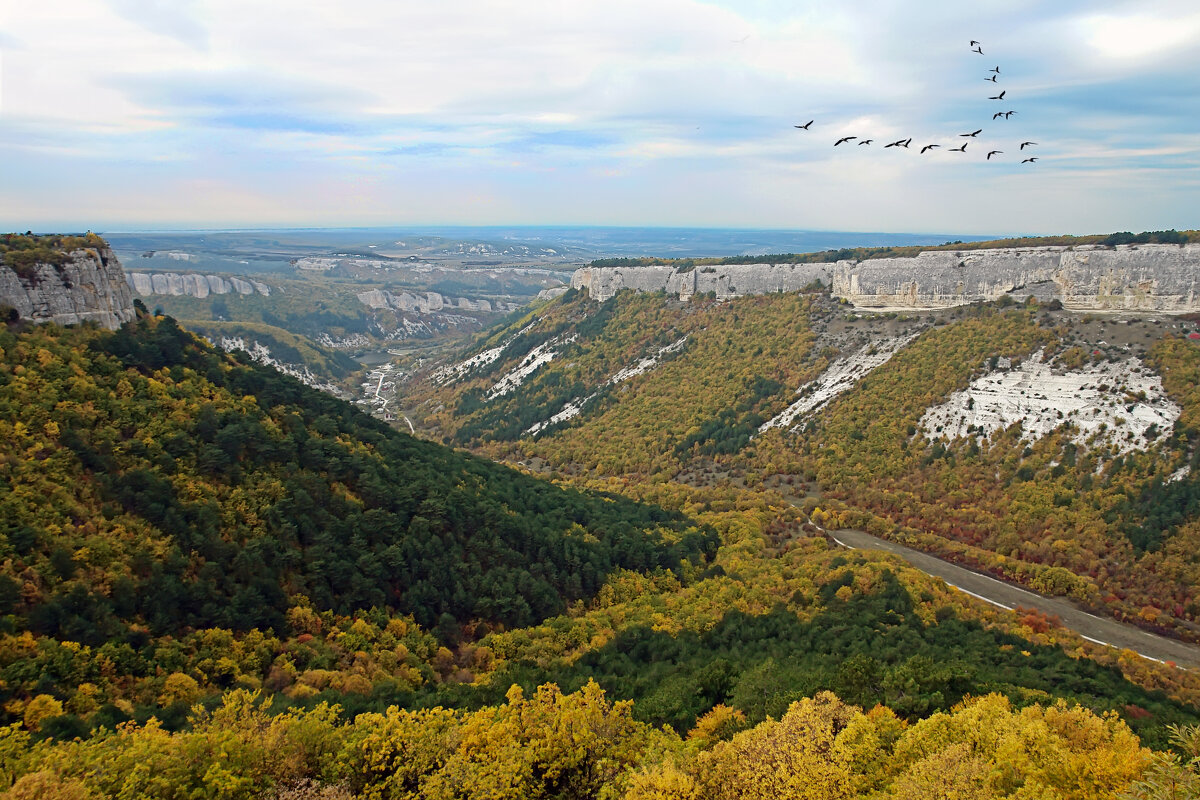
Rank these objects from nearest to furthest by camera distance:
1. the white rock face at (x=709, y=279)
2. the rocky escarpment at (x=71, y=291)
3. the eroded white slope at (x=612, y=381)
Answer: the rocky escarpment at (x=71, y=291) < the eroded white slope at (x=612, y=381) < the white rock face at (x=709, y=279)

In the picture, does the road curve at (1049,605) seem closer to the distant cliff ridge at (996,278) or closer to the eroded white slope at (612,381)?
the distant cliff ridge at (996,278)

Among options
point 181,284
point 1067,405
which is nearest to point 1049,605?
point 1067,405

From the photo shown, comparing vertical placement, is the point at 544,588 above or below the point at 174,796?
below

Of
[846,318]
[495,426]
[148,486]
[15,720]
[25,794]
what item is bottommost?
[495,426]

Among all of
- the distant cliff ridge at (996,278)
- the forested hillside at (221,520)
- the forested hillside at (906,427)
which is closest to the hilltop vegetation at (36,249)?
the forested hillside at (221,520)

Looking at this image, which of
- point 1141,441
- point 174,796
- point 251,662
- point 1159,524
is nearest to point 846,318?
point 1141,441

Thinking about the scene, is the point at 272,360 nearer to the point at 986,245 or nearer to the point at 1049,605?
the point at 986,245

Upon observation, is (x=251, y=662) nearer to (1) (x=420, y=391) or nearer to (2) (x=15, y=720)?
(2) (x=15, y=720)
